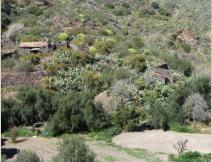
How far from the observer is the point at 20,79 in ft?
65.1

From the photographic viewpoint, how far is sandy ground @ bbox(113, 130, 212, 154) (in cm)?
1348

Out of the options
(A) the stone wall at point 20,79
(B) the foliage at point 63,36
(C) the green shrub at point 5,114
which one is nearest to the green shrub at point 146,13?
(B) the foliage at point 63,36

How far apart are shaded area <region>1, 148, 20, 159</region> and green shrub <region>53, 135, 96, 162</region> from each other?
15.4 ft

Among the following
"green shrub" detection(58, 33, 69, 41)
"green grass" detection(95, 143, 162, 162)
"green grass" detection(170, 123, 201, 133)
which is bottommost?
"green grass" detection(170, 123, 201, 133)

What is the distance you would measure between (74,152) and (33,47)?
20.6 metres

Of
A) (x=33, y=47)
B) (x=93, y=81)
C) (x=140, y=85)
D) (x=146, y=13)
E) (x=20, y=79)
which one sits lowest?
(x=140, y=85)

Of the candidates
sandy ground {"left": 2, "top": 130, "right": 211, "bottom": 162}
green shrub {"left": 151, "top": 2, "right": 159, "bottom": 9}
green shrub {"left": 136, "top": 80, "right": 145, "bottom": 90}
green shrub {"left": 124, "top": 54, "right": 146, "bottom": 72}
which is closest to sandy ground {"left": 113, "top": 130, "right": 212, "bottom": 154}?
sandy ground {"left": 2, "top": 130, "right": 211, "bottom": 162}

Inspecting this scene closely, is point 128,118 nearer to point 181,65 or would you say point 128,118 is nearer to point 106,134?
point 106,134

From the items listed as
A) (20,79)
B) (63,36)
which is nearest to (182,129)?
(20,79)

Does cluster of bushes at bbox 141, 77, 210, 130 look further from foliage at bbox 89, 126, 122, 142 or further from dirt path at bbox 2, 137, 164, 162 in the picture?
dirt path at bbox 2, 137, 164, 162

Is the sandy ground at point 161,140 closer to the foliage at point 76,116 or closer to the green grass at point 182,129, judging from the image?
the green grass at point 182,129

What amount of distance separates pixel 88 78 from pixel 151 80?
17.0 feet

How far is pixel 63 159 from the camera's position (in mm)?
7629

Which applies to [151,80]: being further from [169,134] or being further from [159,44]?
[159,44]
